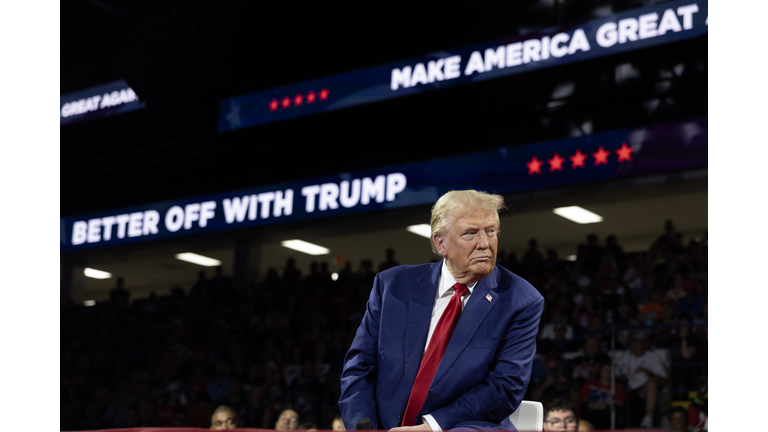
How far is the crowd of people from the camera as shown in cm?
658

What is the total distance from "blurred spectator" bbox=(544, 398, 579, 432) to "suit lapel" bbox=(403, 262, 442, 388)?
2936mm

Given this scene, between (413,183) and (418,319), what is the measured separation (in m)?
6.32

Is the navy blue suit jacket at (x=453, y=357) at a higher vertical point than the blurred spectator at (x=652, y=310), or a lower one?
higher

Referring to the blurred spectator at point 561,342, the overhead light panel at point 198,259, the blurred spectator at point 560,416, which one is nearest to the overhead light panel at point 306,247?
the overhead light panel at point 198,259

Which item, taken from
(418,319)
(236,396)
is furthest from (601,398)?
(418,319)

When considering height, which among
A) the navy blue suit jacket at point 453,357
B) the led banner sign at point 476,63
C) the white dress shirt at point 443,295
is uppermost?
the led banner sign at point 476,63

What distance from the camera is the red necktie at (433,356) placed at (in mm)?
1959

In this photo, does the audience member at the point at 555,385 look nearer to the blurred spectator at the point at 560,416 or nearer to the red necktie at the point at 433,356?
the blurred spectator at the point at 560,416

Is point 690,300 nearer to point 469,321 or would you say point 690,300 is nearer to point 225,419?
point 225,419

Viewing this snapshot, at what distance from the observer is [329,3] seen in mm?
10711

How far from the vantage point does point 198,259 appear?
578 inches

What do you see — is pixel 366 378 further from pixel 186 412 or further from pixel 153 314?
pixel 153 314

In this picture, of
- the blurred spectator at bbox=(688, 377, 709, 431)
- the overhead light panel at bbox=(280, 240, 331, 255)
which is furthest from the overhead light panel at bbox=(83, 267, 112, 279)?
the blurred spectator at bbox=(688, 377, 709, 431)

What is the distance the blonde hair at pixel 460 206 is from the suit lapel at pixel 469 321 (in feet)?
0.61
